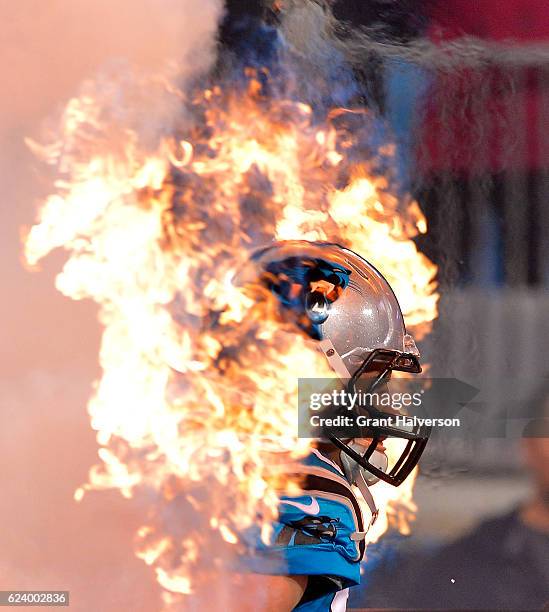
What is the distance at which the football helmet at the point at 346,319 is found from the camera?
1.21m

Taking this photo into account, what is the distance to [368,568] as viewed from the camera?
6.17ft

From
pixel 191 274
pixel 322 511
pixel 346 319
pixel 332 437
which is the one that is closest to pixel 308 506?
pixel 322 511

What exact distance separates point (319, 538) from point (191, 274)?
695 millimetres

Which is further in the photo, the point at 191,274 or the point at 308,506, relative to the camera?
the point at 191,274

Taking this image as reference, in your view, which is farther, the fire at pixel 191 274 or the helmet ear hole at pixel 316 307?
the fire at pixel 191 274

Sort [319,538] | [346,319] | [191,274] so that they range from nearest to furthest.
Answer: [319,538] < [346,319] < [191,274]

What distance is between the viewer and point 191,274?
1663 mm

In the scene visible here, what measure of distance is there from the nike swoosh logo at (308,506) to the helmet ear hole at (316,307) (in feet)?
0.85

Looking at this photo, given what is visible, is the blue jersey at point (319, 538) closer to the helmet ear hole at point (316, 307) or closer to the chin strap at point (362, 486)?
the chin strap at point (362, 486)

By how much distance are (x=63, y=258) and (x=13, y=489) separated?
0.45m

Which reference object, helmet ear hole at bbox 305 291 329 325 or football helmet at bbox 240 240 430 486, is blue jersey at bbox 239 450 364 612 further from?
helmet ear hole at bbox 305 291 329 325

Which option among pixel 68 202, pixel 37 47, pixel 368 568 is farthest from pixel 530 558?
pixel 37 47

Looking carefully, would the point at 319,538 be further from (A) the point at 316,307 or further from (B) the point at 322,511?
(A) the point at 316,307

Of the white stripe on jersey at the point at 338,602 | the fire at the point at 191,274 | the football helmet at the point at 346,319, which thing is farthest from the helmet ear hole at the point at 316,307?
the white stripe on jersey at the point at 338,602
